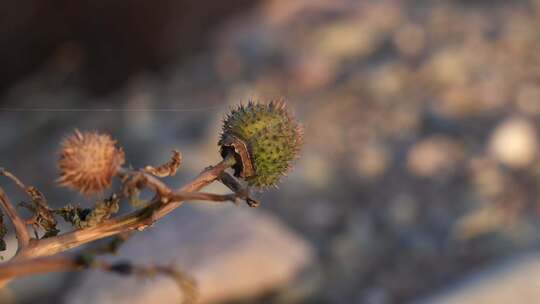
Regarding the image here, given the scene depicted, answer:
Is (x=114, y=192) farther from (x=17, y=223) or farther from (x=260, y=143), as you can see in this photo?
(x=260, y=143)

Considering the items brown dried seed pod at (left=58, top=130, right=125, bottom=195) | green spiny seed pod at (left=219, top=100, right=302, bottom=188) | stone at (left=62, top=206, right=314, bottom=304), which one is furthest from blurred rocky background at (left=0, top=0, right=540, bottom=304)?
brown dried seed pod at (left=58, top=130, right=125, bottom=195)

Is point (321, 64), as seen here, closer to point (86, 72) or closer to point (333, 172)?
point (333, 172)

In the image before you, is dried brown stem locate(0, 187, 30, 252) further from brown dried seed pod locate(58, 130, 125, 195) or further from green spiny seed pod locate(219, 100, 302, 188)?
green spiny seed pod locate(219, 100, 302, 188)

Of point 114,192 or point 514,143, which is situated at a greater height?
point 514,143

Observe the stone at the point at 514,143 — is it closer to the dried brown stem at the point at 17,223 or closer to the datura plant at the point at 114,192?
the datura plant at the point at 114,192

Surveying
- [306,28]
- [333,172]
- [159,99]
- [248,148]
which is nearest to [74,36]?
[159,99]

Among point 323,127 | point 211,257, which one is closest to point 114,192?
point 211,257
